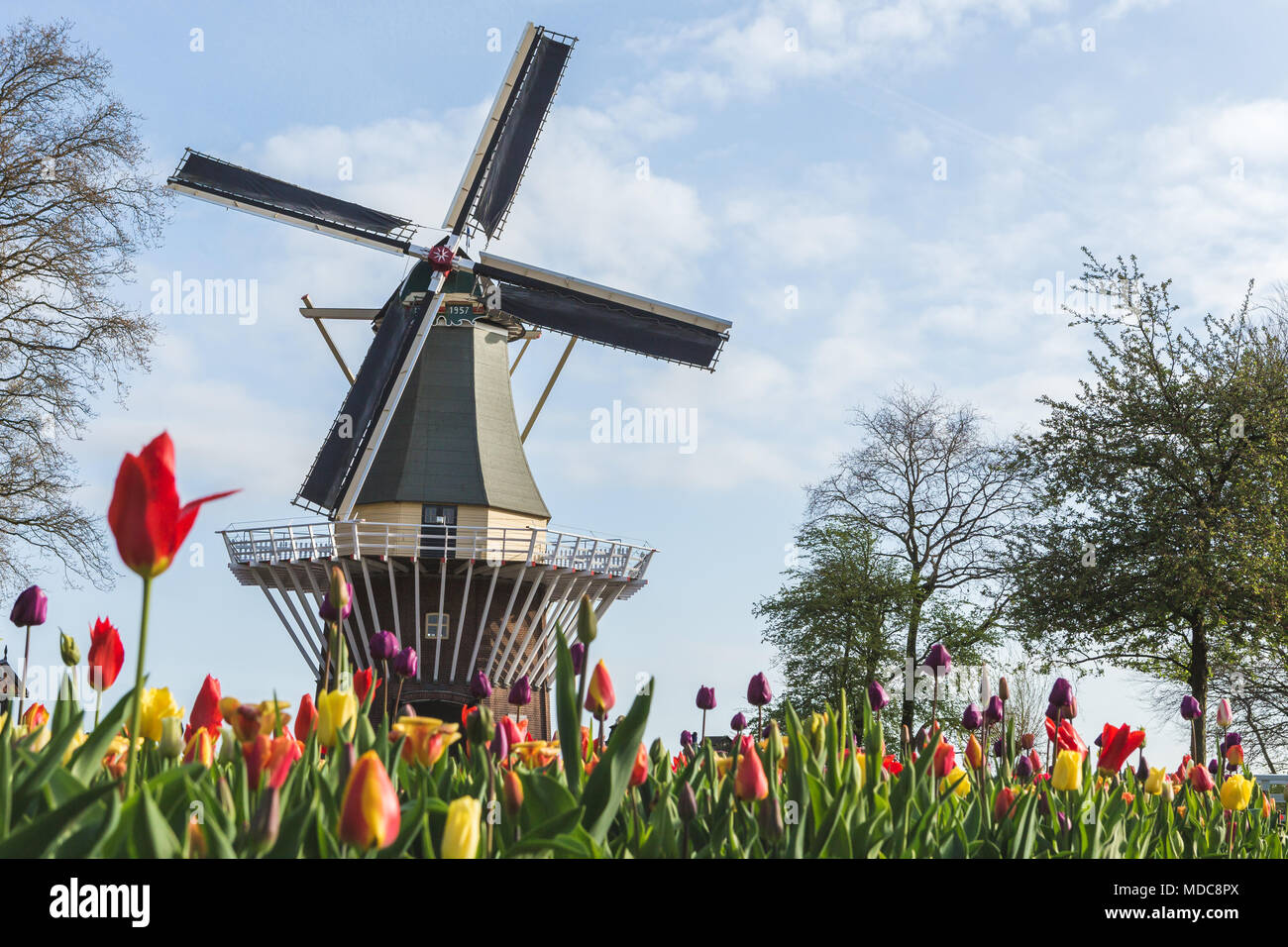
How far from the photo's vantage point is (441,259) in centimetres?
2119

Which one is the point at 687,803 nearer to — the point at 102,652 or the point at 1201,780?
the point at 102,652

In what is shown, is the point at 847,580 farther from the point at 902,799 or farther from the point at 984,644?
the point at 902,799

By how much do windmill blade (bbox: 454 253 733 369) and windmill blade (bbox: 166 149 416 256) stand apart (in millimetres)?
3076

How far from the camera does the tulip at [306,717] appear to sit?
106 inches

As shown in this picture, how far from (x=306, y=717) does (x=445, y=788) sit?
49 centimetres

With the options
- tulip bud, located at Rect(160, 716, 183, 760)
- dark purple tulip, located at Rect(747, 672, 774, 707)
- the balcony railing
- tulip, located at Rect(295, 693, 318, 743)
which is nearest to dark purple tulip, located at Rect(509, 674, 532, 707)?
dark purple tulip, located at Rect(747, 672, 774, 707)

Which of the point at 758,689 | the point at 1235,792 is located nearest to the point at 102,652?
the point at 758,689

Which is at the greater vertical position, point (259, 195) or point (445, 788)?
point (259, 195)

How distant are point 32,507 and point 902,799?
18006 mm

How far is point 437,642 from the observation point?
19.8 m

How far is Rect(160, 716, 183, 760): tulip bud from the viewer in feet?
7.82

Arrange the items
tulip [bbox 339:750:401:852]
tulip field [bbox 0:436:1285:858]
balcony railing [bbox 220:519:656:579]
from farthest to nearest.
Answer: balcony railing [bbox 220:519:656:579]
tulip field [bbox 0:436:1285:858]
tulip [bbox 339:750:401:852]

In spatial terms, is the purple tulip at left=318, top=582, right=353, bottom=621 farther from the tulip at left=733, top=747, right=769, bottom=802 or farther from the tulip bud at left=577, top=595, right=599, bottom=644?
the tulip at left=733, top=747, right=769, bottom=802
